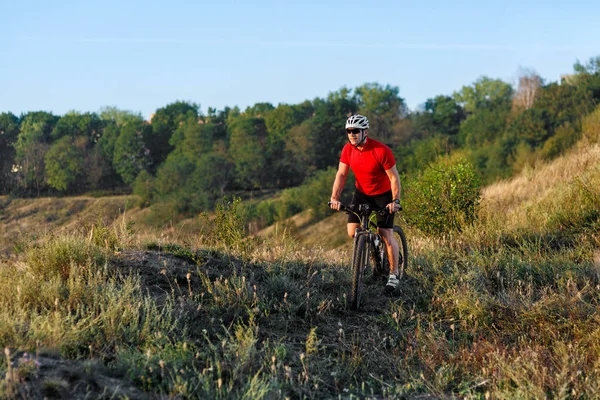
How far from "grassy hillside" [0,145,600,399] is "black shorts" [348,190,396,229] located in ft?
2.63

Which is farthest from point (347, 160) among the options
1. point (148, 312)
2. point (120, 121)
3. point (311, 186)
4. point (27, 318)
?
point (120, 121)

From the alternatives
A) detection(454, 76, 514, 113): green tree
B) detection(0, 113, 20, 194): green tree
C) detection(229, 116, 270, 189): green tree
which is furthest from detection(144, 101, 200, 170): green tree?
detection(454, 76, 514, 113): green tree

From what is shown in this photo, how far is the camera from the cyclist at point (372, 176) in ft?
22.0

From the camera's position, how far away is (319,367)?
16.2 ft

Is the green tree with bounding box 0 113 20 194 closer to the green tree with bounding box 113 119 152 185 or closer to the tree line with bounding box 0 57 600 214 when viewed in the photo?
the tree line with bounding box 0 57 600 214

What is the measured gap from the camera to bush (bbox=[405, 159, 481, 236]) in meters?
10.2

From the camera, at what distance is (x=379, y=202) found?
7.01 metres

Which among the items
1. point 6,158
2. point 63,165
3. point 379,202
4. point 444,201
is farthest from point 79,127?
point 379,202

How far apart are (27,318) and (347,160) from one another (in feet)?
12.2

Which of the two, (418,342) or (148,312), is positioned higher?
(148,312)

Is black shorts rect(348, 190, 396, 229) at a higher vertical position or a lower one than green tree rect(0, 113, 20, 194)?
lower

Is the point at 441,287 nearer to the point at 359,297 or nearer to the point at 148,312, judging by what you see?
the point at 359,297

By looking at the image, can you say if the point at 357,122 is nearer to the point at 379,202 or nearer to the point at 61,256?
the point at 379,202

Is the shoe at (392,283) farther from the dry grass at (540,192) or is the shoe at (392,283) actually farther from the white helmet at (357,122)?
the dry grass at (540,192)
